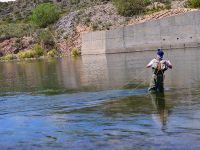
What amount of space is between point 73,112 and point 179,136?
5.83 m

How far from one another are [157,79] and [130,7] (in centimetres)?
5979

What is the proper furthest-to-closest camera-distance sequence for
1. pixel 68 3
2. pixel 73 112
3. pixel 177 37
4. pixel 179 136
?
pixel 68 3 → pixel 177 37 → pixel 73 112 → pixel 179 136

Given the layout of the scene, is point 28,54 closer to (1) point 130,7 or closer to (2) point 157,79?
(1) point 130,7

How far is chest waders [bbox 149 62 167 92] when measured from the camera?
20.2 meters

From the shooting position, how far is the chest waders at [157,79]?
2020 centimetres

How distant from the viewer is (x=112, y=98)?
2144 centimetres

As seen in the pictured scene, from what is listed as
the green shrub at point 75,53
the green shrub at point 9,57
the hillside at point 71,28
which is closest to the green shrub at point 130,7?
the hillside at point 71,28

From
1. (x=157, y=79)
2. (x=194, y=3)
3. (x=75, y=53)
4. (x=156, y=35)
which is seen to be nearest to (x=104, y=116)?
(x=157, y=79)

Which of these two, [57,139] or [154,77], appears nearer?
[57,139]

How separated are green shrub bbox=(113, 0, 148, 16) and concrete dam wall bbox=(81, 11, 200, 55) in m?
16.0

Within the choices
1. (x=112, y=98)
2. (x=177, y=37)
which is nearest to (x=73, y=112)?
(x=112, y=98)

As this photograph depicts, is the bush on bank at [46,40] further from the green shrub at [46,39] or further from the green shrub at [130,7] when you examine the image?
the green shrub at [130,7]

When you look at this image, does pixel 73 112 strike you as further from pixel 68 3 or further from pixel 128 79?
pixel 68 3

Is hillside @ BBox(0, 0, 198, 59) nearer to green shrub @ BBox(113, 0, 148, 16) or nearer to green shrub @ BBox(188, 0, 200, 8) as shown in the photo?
green shrub @ BBox(113, 0, 148, 16)
